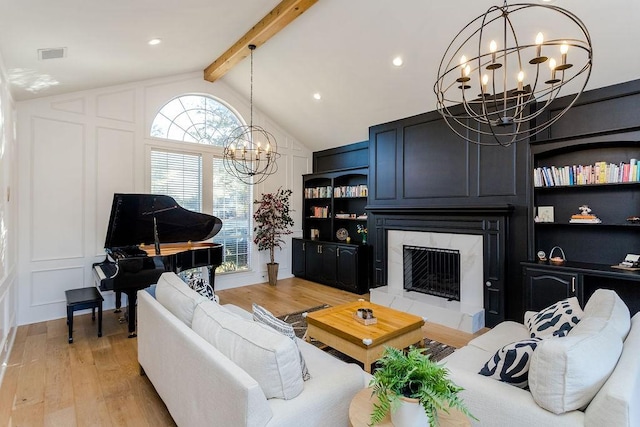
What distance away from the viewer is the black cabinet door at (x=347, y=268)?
19.6 ft

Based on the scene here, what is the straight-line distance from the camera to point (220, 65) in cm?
533

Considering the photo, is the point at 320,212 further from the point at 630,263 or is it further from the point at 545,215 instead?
the point at 630,263

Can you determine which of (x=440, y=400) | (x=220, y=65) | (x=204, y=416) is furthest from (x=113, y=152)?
(x=440, y=400)

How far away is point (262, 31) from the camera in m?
4.26

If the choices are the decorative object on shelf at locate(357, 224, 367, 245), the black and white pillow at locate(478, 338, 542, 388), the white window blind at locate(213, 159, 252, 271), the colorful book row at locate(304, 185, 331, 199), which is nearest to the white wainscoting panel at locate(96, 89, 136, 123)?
the white window blind at locate(213, 159, 252, 271)

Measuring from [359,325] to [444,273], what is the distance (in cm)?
239

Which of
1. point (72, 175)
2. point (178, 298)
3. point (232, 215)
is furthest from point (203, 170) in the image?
point (178, 298)

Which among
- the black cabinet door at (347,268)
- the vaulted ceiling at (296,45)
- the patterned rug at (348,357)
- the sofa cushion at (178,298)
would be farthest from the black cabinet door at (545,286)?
the sofa cushion at (178,298)

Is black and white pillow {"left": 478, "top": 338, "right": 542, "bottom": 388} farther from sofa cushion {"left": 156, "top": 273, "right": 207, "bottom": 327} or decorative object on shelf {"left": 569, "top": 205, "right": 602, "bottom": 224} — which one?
decorative object on shelf {"left": 569, "top": 205, "right": 602, "bottom": 224}

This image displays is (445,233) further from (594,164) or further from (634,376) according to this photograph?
(634,376)

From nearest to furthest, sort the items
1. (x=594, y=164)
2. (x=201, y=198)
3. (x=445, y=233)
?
(x=594, y=164) < (x=445, y=233) < (x=201, y=198)

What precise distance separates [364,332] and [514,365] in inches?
56.9

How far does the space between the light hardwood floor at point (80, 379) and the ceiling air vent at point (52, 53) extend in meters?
3.00

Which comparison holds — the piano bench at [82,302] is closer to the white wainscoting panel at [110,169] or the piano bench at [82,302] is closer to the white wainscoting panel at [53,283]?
the white wainscoting panel at [53,283]
